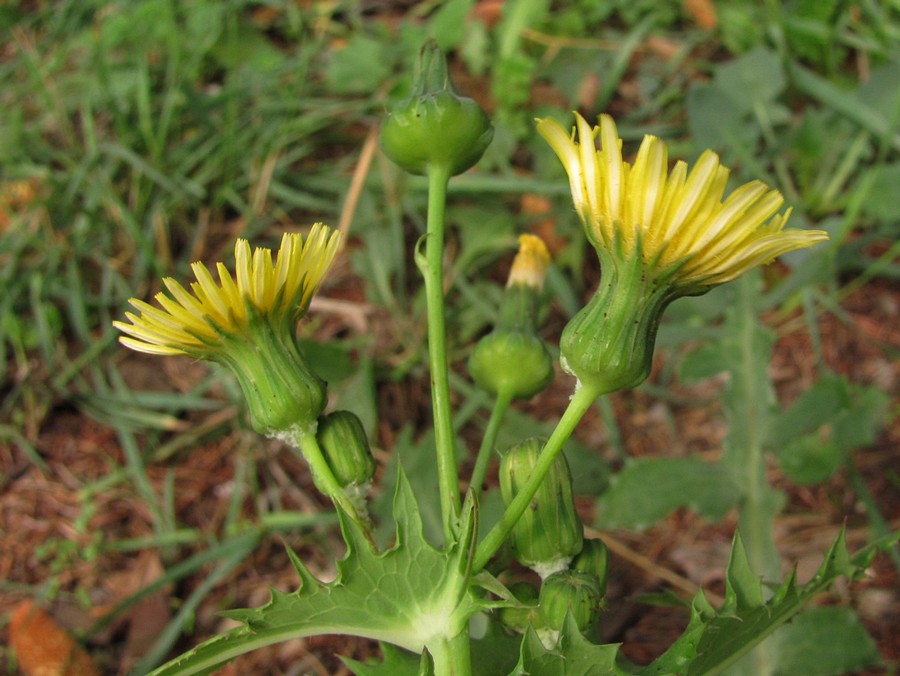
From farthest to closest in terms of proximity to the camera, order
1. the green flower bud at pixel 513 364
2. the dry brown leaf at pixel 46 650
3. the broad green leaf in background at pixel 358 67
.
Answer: the broad green leaf in background at pixel 358 67 → the dry brown leaf at pixel 46 650 → the green flower bud at pixel 513 364

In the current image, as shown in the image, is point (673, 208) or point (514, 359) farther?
point (514, 359)

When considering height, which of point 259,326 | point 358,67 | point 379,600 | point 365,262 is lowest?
point 365,262

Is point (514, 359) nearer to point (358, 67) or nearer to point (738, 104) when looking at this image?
point (738, 104)

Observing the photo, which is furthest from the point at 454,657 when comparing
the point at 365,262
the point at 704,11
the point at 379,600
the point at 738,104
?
the point at 704,11

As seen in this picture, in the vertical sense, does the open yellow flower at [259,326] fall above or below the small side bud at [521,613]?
above

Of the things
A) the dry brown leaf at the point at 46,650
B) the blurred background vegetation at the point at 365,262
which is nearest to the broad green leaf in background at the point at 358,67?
the blurred background vegetation at the point at 365,262

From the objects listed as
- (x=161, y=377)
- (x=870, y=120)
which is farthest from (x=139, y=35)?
(x=870, y=120)

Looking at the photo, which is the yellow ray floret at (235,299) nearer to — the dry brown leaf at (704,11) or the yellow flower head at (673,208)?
the yellow flower head at (673,208)

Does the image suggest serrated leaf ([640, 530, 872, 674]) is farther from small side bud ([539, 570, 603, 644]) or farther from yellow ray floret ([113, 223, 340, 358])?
yellow ray floret ([113, 223, 340, 358])
